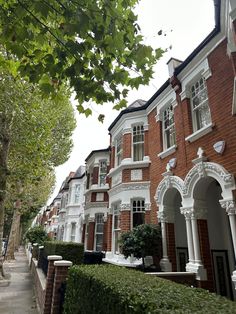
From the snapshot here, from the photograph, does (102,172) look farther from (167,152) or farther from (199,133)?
(199,133)

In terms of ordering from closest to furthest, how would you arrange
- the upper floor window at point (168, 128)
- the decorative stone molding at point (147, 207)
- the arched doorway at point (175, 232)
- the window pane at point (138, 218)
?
the arched doorway at point (175, 232)
the upper floor window at point (168, 128)
the decorative stone molding at point (147, 207)
the window pane at point (138, 218)

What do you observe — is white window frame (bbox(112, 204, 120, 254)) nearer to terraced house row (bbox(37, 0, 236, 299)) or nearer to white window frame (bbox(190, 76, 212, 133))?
terraced house row (bbox(37, 0, 236, 299))

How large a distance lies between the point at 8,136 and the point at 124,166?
546cm

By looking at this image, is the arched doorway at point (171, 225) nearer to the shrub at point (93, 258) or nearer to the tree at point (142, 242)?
the tree at point (142, 242)

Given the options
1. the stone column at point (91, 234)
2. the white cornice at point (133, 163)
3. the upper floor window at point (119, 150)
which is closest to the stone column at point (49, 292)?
the white cornice at point (133, 163)

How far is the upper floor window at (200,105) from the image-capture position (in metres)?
8.18

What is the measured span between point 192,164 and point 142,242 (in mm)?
3130

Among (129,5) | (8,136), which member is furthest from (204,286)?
(8,136)

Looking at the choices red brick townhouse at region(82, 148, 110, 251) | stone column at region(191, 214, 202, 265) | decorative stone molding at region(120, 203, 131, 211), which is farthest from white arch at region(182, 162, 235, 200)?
red brick townhouse at region(82, 148, 110, 251)

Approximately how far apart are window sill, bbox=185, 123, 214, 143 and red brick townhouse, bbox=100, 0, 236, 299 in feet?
0.11

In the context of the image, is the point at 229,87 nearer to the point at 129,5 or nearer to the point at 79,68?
the point at 129,5

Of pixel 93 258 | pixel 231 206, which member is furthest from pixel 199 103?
pixel 93 258

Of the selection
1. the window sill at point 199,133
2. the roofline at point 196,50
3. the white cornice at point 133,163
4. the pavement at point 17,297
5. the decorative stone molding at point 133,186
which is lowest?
the pavement at point 17,297

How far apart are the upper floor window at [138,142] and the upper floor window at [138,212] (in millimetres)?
2074
